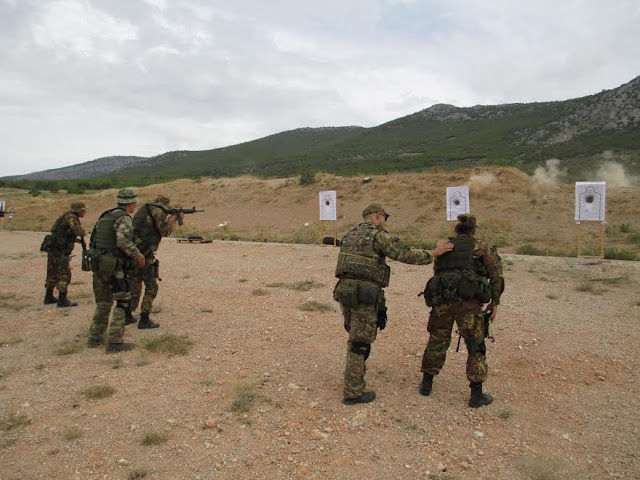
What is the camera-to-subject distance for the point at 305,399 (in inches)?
158

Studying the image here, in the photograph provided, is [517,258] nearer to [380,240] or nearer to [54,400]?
[380,240]

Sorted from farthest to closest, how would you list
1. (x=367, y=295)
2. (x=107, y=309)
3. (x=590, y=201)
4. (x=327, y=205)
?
(x=327, y=205) → (x=590, y=201) → (x=107, y=309) → (x=367, y=295)

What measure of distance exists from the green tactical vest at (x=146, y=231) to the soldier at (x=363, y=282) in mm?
3033

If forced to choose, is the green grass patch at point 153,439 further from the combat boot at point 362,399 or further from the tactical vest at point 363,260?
the tactical vest at point 363,260

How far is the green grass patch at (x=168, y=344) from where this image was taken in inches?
202

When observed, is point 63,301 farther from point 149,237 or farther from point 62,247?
point 149,237

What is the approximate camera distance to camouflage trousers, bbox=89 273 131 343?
5105 millimetres

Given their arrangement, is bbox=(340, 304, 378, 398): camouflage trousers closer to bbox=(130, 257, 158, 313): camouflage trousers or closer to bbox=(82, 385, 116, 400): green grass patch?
bbox=(82, 385, 116, 400): green grass patch

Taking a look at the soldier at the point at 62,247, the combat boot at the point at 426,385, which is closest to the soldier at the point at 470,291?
the combat boot at the point at 426,385

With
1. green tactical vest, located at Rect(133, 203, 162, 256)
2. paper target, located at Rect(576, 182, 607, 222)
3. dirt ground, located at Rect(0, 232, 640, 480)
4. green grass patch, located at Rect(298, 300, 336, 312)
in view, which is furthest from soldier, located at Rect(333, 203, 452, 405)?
paper target, located at Rect(576, 182, 607, 222)

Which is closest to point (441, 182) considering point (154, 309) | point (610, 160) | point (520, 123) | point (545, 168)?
point (545, 168)

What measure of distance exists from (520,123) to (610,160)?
102 feet

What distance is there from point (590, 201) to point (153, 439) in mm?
12356

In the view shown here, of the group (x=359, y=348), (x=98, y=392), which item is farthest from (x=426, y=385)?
(x=98, y=392)
